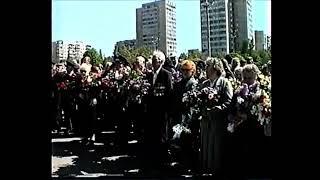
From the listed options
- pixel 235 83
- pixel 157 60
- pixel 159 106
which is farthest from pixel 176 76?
pixel 235 83

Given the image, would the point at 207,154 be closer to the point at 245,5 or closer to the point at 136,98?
the point at 136,98

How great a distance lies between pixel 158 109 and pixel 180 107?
54cm

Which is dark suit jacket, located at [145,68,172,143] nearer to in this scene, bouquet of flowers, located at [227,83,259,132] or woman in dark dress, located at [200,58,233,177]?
woman in dark dress, located at [200,58,233,177]

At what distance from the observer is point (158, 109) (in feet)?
19.1

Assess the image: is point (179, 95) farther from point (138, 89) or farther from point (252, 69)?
point (252, 69)

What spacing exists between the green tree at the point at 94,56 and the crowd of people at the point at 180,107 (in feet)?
0.62

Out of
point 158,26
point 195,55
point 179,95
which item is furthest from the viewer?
point 158,26

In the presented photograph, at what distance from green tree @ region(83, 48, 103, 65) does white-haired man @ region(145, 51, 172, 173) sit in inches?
73.2

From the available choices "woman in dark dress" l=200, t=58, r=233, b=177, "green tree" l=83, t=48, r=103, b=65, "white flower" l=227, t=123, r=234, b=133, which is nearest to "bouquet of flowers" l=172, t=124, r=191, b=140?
"woman in dark dress" l=200, t=58, r=233, b=177

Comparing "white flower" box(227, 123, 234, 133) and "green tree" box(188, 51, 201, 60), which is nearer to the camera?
"white flower" box(227, 123, 234, 133)

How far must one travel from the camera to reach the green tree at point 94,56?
761cm

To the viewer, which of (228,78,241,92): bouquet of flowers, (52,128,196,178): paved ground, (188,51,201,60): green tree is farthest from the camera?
(188,51,201,60): green tree

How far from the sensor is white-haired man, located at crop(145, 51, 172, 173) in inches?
225
